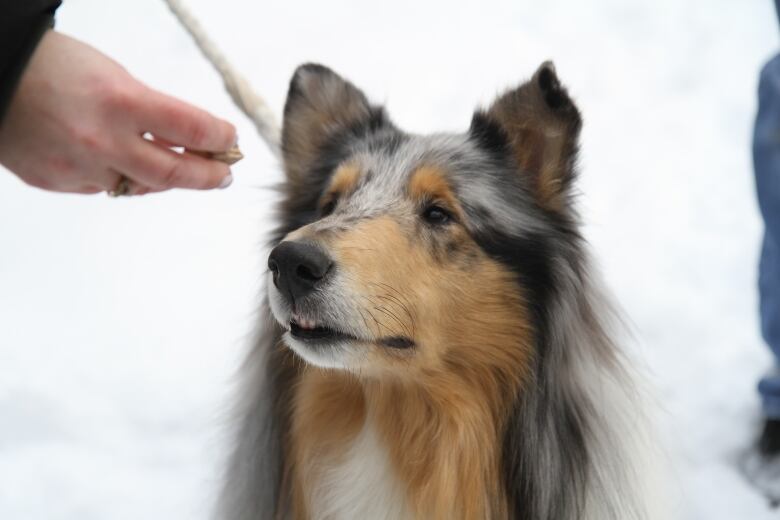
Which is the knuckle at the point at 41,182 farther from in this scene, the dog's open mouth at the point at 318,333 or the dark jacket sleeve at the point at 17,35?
the dog's open mouth at the point at 318,333

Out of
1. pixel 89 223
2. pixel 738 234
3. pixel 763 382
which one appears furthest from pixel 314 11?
pixel 763 382

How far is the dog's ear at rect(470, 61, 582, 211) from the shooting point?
1976mm

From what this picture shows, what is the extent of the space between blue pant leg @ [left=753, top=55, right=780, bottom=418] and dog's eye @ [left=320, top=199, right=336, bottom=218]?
1.70 m

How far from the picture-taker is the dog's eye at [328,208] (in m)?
2.22

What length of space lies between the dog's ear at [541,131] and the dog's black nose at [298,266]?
2.19ft

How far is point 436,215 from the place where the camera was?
2080 mm

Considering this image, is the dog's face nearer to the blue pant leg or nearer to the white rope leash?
the white rope leash

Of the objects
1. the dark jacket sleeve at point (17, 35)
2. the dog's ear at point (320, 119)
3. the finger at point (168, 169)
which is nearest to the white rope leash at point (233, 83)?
the dog's ear at point (320, 119)

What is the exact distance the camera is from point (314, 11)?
18.8 ft

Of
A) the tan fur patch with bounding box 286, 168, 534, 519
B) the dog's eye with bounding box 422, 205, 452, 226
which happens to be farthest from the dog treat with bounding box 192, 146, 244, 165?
the dog's eye with bounding box 422, 205, 452, 226

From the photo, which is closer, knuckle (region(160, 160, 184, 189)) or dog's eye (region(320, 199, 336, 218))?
knuckle (region(160, 160, 184, 189))

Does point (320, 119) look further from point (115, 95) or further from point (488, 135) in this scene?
point (115, 95)

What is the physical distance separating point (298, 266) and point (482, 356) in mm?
586

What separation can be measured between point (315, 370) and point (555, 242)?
731mm
